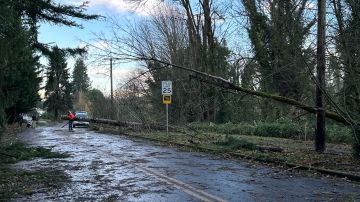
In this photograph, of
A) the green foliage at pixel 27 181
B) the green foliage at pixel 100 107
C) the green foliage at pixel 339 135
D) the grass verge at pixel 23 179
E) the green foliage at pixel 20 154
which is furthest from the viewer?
the green foliage at pixel 100 107

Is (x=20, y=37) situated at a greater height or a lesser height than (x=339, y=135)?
greater

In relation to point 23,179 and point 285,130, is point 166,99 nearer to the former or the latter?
point 285,130

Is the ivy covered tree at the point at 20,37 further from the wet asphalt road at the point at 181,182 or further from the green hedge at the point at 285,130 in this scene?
the green hedge at the point at 285,130

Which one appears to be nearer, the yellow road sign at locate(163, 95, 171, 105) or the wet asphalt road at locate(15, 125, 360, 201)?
the wet asphalt road at locate(15, 125, 360, 201)

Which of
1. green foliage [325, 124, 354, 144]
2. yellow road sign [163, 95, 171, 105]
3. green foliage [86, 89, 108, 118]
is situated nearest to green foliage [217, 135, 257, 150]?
green foliage [325, 124, 354, 144]

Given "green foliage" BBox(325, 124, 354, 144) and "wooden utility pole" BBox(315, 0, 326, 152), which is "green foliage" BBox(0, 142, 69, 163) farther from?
"green foliage" BBox(325, 124, 354, 144)

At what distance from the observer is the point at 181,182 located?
11.2 metres

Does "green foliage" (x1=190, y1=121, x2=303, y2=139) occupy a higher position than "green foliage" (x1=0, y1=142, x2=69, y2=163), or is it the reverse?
"green foliage" (x1=190, y1=121, x2=303, y2=139)

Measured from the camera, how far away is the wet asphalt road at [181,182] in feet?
31.2

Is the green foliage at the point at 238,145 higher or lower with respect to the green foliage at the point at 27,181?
higher

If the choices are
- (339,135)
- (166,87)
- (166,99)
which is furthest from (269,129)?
(166,87)

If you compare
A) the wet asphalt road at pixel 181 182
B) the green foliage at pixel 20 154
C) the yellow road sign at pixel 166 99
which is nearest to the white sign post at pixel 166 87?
the yellow road sign at pixel 166 99

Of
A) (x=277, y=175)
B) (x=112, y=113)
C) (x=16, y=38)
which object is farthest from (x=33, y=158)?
(x=112, y=113)

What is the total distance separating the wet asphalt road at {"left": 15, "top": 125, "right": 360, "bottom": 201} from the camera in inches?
374
